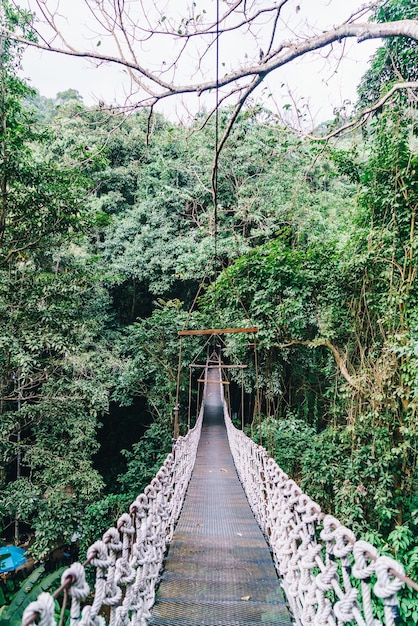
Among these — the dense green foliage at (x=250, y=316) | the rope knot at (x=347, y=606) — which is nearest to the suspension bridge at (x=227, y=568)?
the rope knot at (x=347, y=606)

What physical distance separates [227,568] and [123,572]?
875mm

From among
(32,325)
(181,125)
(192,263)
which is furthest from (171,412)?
(181,125)

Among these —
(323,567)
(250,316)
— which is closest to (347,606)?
(323,567)

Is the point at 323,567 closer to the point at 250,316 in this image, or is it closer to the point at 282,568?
the point at 282,568

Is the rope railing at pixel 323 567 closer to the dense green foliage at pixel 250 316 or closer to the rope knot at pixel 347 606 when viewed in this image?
the rope knot at pixel 347 606

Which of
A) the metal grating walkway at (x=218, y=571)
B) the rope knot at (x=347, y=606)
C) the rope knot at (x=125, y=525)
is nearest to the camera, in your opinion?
the rope knot at (x=347, y=606)

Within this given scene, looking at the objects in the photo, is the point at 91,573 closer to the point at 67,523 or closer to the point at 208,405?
the point at 67,523

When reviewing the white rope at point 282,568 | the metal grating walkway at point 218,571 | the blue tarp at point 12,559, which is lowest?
the blue tarp at point 12,559

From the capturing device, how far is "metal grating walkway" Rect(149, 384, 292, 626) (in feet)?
4.40

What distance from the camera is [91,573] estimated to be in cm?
559

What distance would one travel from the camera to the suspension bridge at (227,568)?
32.5 inches

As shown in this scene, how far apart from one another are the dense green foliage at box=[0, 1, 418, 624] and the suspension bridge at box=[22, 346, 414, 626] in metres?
1.62

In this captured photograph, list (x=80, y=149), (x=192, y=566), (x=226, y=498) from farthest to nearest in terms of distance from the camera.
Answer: (x=80, y=149) < (x=226, y=498) < (x=192, y=566)

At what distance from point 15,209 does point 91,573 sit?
220 inches
